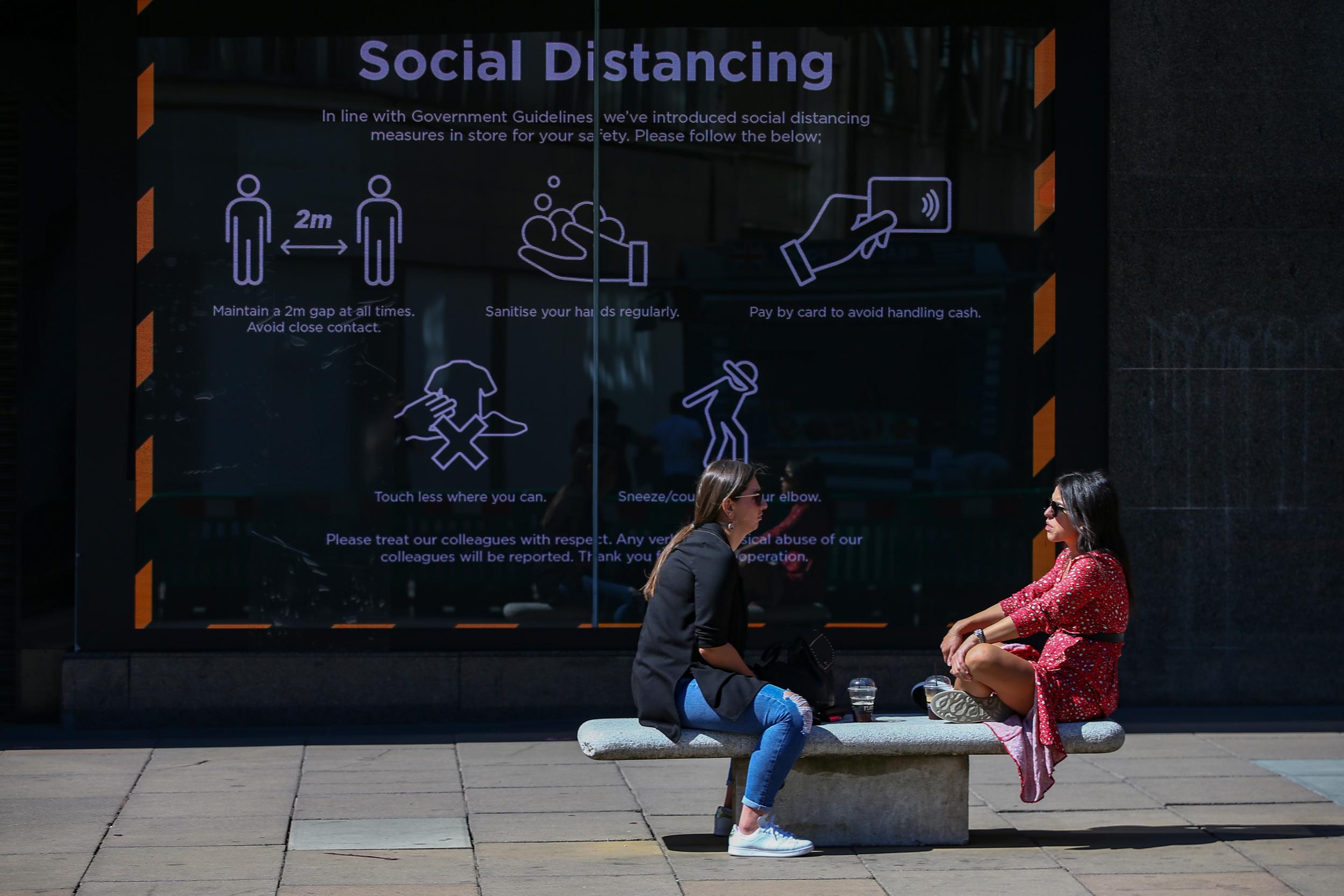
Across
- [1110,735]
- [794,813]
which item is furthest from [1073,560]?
[794,813]

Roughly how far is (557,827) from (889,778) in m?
1.27

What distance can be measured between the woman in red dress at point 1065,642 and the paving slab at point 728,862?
2.37 feet

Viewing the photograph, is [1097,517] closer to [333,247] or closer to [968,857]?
[968,857]

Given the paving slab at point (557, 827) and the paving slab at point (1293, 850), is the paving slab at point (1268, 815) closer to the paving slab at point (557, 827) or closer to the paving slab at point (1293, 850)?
the paving slab at point (1293, 850)

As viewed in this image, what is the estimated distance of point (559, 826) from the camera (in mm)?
6309

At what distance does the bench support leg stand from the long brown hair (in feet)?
2.63

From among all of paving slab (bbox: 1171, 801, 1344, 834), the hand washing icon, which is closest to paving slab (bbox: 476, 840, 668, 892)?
paving slab (bbox: 1171, 801, 1344, 834)

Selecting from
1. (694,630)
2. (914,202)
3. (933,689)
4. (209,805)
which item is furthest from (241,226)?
(933,689)

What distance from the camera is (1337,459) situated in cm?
897

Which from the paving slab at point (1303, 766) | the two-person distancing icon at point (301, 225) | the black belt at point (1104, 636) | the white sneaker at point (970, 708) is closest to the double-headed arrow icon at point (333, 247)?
the two-person distancing icon at point (301, 225)

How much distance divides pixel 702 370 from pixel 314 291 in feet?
6.72

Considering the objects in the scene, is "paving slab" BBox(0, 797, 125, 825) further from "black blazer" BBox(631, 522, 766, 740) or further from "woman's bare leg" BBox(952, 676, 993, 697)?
"woman's bare leg" BBox(952, 676, 993, 697)

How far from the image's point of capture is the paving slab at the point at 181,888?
17.3 ft

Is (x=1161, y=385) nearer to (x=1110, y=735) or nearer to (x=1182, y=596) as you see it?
(x=1182, y=596)
